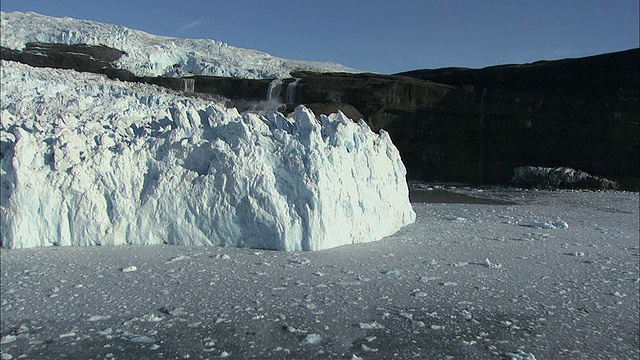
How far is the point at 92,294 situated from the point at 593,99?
23.8m

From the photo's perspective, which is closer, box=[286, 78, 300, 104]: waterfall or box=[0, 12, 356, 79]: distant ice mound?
box=[286, 78, 300, 104]: waterfall

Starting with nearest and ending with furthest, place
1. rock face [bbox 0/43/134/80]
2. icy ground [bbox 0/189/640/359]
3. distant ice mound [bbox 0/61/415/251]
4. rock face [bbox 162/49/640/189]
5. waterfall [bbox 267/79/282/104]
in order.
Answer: icy ground [bbox 0/189/640/359] → distant ice mound [bbox 0/61/415/251] → rock face [bbox 162/49/640/189] → rock face [bbox 0/43/134/80] → waterfall [bbox 267/79/282/104]

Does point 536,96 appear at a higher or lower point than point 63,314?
higher

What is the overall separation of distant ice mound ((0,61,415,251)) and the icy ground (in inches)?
12.7

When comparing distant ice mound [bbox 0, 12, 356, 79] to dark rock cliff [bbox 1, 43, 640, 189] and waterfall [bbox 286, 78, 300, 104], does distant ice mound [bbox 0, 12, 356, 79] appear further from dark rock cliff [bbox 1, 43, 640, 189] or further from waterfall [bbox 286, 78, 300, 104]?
waterfall [bbox 286, 78, 300, 104]

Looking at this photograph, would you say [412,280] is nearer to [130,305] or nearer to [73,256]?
[130,305]

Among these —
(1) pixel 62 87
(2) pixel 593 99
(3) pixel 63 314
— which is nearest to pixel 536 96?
(2) pixel 593 99

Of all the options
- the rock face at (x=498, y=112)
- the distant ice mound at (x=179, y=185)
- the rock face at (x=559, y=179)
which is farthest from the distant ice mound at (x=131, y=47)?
the distant ice mound at (x=179, y=185)

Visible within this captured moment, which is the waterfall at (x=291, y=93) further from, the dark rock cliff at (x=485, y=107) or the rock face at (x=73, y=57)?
the rock face at (x=73, y=57)

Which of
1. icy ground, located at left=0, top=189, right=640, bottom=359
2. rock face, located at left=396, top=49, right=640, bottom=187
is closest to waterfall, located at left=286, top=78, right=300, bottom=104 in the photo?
rock face, located at left=396, top=49, right=640, bottom=187

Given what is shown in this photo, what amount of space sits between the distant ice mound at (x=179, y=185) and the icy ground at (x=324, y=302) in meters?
0.32

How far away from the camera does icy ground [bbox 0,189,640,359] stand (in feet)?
13.7

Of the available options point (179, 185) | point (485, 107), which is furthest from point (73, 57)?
point (179, 185)

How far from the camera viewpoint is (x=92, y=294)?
508 centimetres
